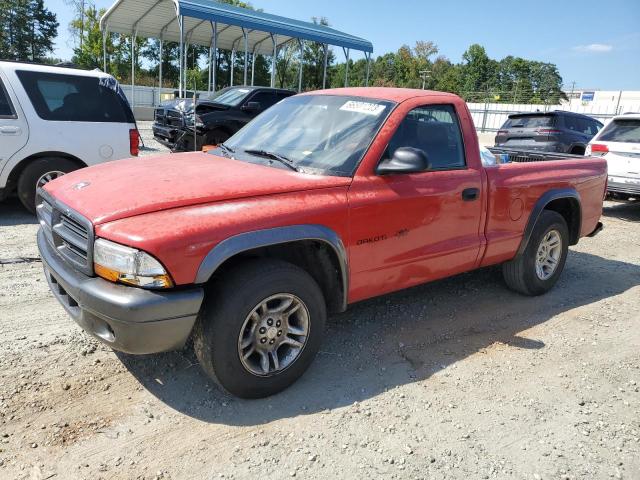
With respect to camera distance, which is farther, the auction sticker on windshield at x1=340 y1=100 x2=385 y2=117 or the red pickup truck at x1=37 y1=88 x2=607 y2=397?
the auction sticker on windshield at x1=340 y1=100 x2=385 y2=117

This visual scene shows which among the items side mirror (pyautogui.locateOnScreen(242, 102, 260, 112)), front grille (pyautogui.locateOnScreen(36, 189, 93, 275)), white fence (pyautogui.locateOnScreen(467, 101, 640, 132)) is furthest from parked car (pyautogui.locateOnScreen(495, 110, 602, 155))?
white fence (pyautogui.locateOnScreen(467, 101, 640, 132))

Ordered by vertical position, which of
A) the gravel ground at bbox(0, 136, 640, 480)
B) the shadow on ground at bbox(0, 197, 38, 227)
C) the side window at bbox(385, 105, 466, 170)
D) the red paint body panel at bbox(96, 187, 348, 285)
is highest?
the side window at bbox(385, 105, 466, 170)

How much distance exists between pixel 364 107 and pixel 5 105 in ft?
15.7

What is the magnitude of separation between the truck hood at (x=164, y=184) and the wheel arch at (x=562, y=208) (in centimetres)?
219

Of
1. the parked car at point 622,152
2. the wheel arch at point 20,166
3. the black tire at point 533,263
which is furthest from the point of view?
the parked car at point 622,152

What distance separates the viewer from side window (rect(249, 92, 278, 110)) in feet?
38.2

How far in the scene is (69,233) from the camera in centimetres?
279

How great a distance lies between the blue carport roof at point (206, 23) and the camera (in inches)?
636

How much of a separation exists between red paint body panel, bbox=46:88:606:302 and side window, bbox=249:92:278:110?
7980 millimetres

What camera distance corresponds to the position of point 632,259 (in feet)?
21.2

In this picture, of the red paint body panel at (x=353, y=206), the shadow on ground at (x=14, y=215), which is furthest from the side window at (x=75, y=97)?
the red paint body panel at (x=353, y=206)

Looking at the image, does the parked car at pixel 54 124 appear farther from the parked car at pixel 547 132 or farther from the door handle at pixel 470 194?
the parked car at pixel 547 132

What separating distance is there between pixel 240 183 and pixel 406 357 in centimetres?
172

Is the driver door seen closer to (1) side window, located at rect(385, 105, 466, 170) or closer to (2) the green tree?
(1) side window, located at rect(385, 105, 466, 170)
